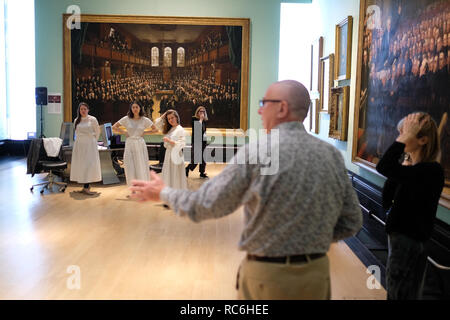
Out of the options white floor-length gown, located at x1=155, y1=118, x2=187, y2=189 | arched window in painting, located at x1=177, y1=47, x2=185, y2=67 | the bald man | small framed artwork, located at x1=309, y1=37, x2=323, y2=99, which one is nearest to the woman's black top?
the bald man

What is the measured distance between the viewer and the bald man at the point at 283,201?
2223 mm

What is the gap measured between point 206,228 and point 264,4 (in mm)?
10171

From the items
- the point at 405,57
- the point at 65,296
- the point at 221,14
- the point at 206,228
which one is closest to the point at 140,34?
the point at 221,14

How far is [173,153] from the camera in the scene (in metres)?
9.45

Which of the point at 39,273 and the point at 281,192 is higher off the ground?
the point at 281,192

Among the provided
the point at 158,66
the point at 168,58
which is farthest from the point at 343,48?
the point at 158,66

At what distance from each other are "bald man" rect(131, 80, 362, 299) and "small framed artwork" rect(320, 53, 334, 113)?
29.6ft

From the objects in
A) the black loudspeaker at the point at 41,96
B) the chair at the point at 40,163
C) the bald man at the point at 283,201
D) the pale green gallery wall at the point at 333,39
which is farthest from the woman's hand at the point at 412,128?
the black loudspeaker at the point at 41,96

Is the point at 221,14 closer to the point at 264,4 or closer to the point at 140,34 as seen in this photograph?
the point at 264,4

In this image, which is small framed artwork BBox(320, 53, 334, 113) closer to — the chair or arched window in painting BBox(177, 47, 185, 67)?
arched window in painting BBox(177, 47, 185, 67)

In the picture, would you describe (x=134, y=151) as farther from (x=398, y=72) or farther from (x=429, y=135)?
(x=429, y=135)

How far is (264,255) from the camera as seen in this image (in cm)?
230

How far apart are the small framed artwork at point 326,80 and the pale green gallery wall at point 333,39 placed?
21 centimetres

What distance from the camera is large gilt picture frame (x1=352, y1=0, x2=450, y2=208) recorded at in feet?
16.8
